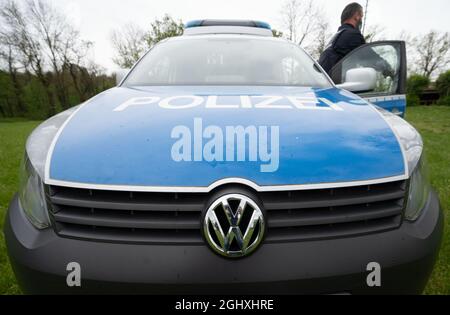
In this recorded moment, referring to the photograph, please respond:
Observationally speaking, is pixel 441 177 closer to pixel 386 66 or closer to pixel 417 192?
pixel 386 66

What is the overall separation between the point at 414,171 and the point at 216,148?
80cm

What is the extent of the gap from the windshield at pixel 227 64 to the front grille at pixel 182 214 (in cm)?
112

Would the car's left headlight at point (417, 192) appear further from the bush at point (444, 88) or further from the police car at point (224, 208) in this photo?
the bush at point (444, 88)

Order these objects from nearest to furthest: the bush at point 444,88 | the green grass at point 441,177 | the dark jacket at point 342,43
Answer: the green grass at point 441,177 → the dark jacket at point 342,43 → the bush at point 444,88

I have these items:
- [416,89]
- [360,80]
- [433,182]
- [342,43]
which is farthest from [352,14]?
[416,89]

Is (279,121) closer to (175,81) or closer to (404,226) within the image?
(404,226)

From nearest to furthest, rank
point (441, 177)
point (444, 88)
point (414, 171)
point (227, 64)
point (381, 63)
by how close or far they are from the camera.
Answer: point (414, 171) < point (227, 64) < point (381, 63) < point (441, 177) < point (444, 88)

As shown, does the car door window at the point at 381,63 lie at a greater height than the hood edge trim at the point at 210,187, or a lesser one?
greater

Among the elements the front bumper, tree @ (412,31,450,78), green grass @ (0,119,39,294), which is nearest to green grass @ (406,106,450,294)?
the front bumper

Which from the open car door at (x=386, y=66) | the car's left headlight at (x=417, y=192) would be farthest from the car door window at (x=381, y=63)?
the car's left headlight at (x=417, y=192)

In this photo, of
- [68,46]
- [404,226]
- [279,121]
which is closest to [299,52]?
[279,121]

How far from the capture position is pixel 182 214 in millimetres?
1136

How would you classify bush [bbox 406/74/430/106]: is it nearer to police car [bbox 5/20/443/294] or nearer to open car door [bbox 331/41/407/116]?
open car door [bbox 331/41/407/116]

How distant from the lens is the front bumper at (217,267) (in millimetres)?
1063
